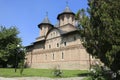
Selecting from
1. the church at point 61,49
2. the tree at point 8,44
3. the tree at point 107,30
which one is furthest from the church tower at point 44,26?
the tree at point 107,30

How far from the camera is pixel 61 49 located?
44375 millimetres

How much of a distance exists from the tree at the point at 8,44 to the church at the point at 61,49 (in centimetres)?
696

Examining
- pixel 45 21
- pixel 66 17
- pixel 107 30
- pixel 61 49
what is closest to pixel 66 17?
pixel 66 17

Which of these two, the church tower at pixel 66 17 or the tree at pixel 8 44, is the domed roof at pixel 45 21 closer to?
the church tower at pixel 66 17

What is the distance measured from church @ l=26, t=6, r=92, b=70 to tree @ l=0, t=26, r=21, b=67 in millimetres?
6957

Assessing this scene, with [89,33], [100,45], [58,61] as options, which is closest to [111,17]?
[100,45]

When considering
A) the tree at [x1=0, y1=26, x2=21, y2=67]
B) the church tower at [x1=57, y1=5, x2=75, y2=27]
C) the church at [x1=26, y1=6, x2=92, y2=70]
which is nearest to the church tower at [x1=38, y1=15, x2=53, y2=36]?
the church at [x1=26, y1=6, x2=92, y2=70]

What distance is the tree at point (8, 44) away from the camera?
4603 cm

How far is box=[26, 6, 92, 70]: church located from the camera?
3916cm

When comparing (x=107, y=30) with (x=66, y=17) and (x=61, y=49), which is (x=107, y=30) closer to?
(x=61, y=49)

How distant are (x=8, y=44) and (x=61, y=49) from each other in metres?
12.8

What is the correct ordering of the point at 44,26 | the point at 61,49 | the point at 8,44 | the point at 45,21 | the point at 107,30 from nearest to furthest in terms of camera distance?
the point at 107,30 → the point at 61,49 → the point at 8,44 → the point at 44,26 → the point at 45,21

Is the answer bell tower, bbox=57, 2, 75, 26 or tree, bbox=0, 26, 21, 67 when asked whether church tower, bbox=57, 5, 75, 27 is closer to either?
bell tower, bbox=57, 2, 75, 26

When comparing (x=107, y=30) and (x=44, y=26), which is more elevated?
(x=44, y=26)
